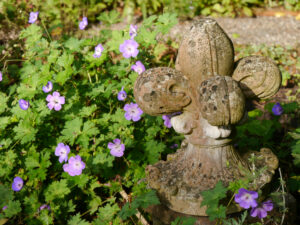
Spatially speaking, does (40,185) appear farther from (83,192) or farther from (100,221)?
(100,221)

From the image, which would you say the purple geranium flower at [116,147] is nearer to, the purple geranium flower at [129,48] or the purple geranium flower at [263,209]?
the purple geranium flower at [129,48]

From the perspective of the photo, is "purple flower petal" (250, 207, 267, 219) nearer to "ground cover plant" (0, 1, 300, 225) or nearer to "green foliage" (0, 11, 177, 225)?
"ground cover plant" (0, 1, 300, 225)

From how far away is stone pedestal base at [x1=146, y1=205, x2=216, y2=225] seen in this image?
1736mm

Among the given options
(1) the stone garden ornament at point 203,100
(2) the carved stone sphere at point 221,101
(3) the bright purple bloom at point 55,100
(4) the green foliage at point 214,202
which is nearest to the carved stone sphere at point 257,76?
(1) the stone garden ornament at point 203,100

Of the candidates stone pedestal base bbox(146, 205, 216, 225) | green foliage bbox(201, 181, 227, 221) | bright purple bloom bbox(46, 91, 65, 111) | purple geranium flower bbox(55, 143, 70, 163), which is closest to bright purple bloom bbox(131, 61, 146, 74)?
bright purple bloom bbox(46, 91, 65, 111)

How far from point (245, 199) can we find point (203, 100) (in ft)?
1.47

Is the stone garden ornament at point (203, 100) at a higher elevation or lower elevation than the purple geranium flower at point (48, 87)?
higher

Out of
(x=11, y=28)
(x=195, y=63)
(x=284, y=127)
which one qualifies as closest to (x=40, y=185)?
(x=195, y=63)

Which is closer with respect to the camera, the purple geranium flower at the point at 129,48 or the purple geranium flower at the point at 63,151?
the purple geranium flower at the point at 63,151

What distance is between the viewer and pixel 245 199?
1.41m

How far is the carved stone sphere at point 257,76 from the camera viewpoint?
1.62 m

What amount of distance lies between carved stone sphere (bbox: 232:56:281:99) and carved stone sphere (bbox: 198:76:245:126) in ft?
0.66

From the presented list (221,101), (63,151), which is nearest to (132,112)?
(63,151)

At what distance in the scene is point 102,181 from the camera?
2648 millimetres
